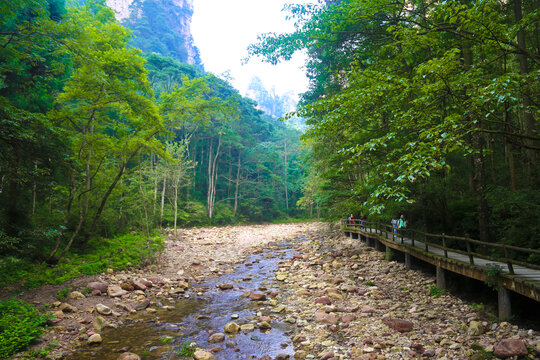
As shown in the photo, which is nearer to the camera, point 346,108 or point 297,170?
point 346,108

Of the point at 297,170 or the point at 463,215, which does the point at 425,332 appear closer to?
the point at 463,215

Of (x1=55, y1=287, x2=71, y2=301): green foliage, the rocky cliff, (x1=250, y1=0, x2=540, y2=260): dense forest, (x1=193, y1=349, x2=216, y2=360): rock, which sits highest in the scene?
the rocky cliff

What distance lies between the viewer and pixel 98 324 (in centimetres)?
680

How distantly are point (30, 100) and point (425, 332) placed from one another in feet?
48.4

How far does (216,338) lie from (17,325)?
4254 millimetres

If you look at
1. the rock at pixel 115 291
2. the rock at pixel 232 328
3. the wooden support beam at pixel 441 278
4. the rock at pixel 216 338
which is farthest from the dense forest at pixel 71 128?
the wooden support beam at pixel 441 278

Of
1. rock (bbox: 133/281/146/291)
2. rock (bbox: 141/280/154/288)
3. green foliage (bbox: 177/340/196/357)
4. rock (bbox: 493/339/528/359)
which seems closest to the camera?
rock (bbox: 493/339/528/359)

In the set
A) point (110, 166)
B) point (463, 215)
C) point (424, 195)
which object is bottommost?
point (463, 215)

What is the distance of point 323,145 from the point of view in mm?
17766

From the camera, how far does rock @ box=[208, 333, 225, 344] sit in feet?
21.0

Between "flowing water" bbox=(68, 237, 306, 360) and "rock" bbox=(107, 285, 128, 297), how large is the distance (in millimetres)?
1347

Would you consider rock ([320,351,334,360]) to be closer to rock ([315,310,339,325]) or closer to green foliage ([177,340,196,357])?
rock ([315,310,339,325])


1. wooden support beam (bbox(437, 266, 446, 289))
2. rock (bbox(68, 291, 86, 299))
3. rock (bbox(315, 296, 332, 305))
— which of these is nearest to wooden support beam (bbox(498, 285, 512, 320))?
wooden support beam (bbox(437, 266, 446, 289))

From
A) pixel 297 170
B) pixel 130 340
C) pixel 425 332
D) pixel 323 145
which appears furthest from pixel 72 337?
pixel 297 170
